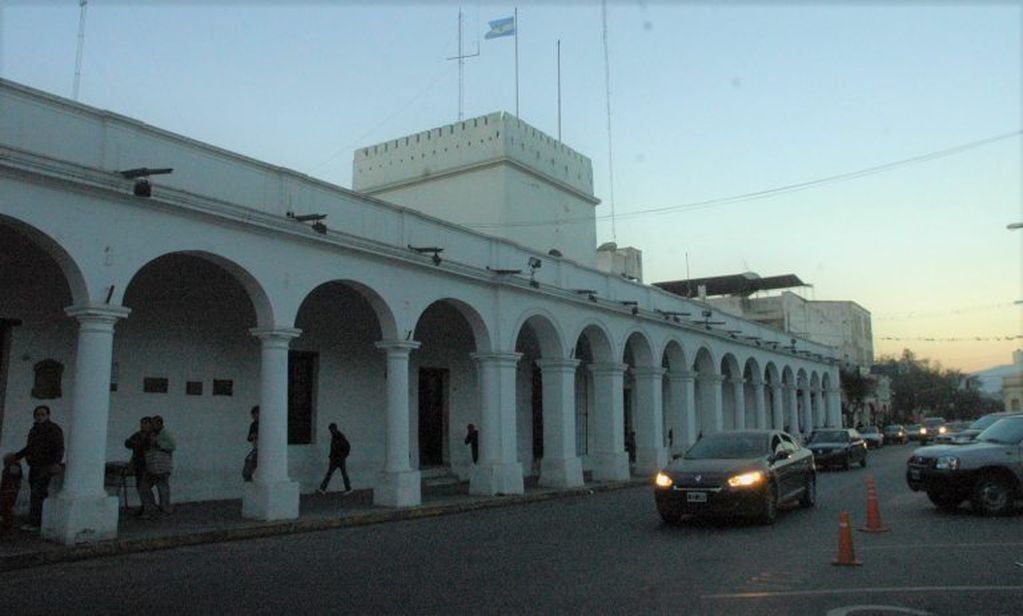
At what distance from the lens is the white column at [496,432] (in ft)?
62.5

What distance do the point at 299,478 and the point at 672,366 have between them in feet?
50.4

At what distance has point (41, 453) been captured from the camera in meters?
11.2

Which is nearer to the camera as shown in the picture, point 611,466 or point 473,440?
point 473,440

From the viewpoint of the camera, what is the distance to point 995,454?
12891mm

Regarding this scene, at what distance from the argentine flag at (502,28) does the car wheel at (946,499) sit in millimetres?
20397

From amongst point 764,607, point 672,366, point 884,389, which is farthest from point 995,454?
point 884,389

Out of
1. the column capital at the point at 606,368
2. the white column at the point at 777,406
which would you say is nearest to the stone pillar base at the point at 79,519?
the column capital at the point at 606,368

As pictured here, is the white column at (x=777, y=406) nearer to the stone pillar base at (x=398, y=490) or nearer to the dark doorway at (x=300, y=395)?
the dark doorway at (x=300, y=395)

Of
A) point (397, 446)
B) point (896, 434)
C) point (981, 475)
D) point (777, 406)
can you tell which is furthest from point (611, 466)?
point (896, 434)

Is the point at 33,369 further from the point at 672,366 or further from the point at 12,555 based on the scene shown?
the point at 672,366

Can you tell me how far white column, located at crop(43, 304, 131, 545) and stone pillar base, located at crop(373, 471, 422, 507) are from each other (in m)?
5.81

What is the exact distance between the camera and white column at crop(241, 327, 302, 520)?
13625mm

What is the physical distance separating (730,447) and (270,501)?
7.60m

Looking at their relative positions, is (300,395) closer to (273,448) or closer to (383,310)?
(383,310)
